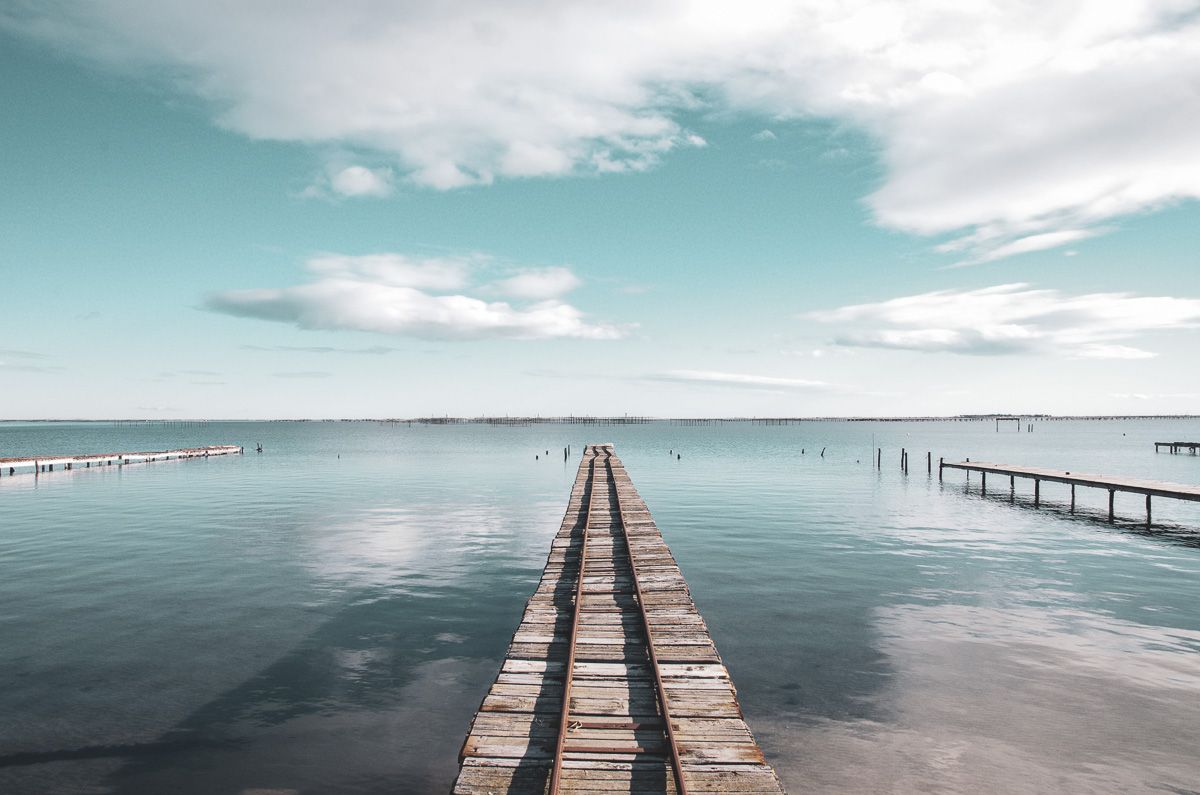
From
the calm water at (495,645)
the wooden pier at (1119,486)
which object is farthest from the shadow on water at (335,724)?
the wooden pier at (1119,486)

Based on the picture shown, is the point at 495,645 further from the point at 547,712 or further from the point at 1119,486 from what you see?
the point at 1119,486

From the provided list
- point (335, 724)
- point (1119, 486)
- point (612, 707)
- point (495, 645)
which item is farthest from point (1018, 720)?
point (1119, 486)

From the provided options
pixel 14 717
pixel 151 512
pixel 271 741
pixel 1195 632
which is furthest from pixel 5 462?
pixel 1195 632

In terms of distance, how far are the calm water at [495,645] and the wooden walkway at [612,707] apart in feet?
6.27

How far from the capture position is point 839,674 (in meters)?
14.3

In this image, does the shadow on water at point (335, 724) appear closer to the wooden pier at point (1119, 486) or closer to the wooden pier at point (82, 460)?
the wooden pier at point (1119, 486)

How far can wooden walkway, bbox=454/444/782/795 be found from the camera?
7.80 m

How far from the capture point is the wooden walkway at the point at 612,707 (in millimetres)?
7797

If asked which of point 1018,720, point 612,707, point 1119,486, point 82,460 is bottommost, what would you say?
point 1018,720

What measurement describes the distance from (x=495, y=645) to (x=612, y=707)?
7308 mm

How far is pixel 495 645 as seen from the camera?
16.2 meters

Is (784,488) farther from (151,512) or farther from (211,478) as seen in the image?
(211,478)

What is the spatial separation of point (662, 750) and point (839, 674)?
294 inches

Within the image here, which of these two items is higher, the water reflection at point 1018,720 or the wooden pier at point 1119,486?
the wooden pier at point 1119,486
